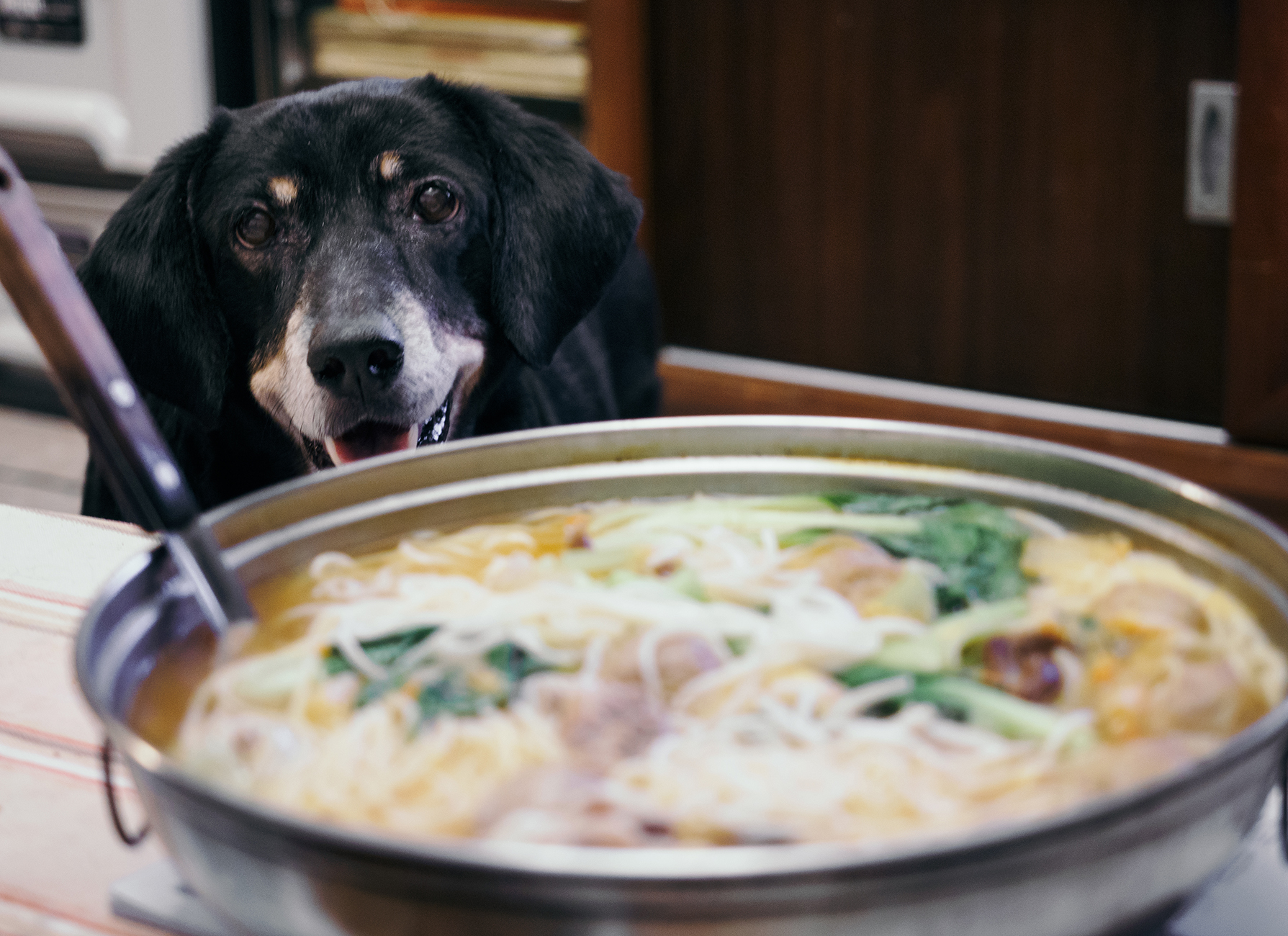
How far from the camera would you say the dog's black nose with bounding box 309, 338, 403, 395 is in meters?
1.80

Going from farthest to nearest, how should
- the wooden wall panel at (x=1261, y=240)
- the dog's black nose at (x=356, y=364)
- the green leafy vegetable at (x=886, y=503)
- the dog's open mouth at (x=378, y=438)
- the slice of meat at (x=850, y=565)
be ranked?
the wooden wall panel at (x=1261, y=240) → the dog's open mouth at (x=378, y=438) → the dog's black nose at (x=356, y=364) → the green leafy vegetable at (x=886, y=503) → the slice of meat at (x=850, y=565)

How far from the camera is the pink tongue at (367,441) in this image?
1914mm

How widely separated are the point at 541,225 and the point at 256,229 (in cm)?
41

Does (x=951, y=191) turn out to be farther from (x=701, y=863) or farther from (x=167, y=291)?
(x=701, y=863)

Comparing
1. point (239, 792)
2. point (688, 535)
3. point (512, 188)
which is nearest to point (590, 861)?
point (239, 792)

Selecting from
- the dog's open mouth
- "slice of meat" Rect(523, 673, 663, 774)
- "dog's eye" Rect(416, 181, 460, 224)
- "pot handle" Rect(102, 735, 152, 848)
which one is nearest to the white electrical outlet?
"dog's eye" Rect(416, 181, 460, 224)

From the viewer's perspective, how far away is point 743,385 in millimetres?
3758

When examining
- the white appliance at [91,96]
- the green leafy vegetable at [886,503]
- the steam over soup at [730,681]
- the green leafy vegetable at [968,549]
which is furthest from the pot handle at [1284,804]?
the white appliance at [91,96]

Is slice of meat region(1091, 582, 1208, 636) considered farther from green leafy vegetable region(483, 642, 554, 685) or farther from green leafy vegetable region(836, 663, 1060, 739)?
green leafy vegetable region(483, 642, 554, 685)

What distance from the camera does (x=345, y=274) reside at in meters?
1.88

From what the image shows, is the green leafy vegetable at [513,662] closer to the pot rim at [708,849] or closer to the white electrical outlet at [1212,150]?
the pot rim at [708,849]

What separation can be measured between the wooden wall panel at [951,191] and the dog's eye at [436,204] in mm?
1793

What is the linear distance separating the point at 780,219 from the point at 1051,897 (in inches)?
131

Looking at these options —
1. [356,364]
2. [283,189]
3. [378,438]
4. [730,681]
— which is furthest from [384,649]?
[283,189]
